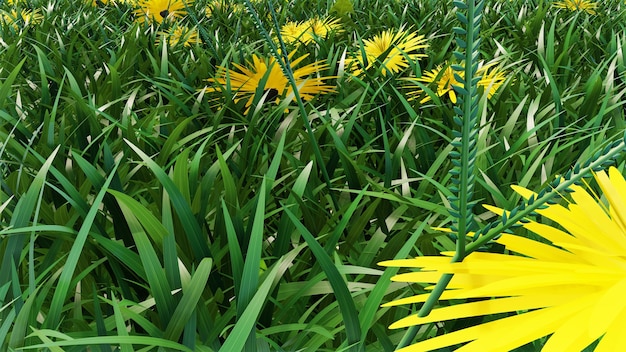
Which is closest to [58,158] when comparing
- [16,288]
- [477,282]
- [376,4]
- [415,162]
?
[16,288]

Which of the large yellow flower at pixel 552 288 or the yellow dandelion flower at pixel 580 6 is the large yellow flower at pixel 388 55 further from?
the yellow dandelion flower at pixel 580 6

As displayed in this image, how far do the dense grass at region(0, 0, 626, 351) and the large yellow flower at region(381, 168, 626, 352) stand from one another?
0.05 meters

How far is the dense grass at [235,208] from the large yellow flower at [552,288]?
0.05 meters

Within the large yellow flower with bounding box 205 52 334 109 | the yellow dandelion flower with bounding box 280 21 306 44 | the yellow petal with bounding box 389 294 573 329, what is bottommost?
the yellow petal with bounding box 389 294 573 329

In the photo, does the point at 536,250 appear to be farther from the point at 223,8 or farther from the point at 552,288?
the point at 223,8

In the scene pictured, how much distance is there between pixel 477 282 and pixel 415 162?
2.19 feet

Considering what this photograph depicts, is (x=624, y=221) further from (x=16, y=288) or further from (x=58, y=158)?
(x=58, y=158)

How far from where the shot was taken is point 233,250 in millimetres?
596

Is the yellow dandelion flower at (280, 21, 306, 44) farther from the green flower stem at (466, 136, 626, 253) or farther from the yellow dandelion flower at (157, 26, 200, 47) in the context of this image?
the green flower stem at (466, 136, 626, 253)

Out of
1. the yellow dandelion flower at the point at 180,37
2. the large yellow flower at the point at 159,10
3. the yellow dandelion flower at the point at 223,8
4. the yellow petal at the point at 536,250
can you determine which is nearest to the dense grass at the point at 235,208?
the yellow petal at the point at 536,250

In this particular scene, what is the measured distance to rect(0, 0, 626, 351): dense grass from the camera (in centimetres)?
56

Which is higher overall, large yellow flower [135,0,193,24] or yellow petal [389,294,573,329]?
large yellow flower [135,0,193,24]

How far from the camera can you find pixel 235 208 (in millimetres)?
756

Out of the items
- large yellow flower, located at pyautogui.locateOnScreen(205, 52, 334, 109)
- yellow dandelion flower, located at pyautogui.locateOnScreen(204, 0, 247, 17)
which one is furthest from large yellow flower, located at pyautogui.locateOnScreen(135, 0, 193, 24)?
large yellow flower, located at pyautogui.locateOnScreen(205, 52, 334, 109)
